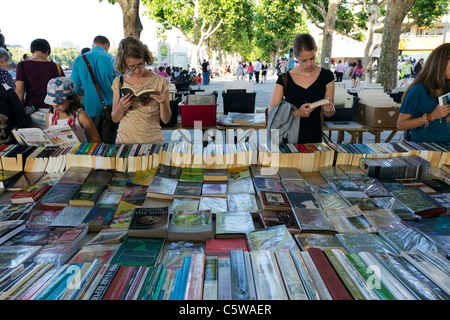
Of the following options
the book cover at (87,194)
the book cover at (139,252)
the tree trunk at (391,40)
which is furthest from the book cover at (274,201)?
the tree trunk at (391,40)

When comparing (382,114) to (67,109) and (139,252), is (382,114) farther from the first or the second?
(139,252)

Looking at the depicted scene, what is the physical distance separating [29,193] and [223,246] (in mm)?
1250

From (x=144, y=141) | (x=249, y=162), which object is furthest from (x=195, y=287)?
(x=144, y=141)

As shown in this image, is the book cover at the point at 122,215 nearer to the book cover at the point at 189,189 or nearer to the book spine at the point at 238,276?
the book cover at the point at 189,189

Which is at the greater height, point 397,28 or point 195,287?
point 397,28

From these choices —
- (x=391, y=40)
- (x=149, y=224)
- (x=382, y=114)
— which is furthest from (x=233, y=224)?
(x=391, y=40)

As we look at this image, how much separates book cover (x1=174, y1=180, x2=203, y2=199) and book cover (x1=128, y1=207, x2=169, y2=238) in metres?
0.33

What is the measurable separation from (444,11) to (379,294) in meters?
23.6

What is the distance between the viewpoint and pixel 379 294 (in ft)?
3.47

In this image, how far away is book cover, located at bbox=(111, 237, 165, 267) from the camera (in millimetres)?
1315

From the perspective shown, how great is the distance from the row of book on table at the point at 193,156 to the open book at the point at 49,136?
1.8 inches

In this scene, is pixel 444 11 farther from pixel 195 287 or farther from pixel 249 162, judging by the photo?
pixel 195 287

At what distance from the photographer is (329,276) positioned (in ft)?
3.82

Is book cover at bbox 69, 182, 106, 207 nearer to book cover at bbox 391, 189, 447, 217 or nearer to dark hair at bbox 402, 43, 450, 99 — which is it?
book cover at bbox 391, 189, 447, 217
